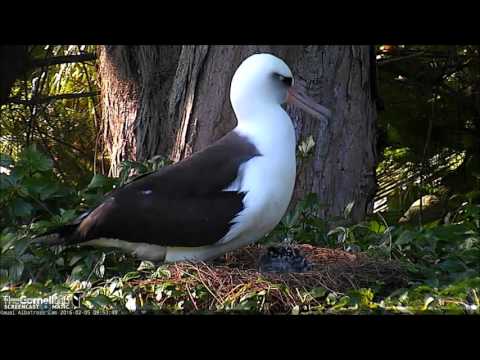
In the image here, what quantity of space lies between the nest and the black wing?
0.23 m

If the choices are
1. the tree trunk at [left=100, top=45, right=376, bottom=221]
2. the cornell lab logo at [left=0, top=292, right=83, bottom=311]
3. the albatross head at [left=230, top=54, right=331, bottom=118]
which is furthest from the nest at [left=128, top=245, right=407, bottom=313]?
the tree trunk at [left=100, top=45, right=376, bottom=221]

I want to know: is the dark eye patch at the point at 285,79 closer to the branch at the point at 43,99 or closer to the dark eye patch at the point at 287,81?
the dark eye patch at the point at 287,81

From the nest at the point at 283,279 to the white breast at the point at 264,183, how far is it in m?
0.22

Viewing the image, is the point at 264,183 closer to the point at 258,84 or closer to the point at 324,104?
the point at 258,84

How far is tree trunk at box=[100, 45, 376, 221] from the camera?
6160 millimetres

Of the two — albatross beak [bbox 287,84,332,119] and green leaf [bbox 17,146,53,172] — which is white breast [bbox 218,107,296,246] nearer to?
albatross beak [bbox 287,84,332,119]

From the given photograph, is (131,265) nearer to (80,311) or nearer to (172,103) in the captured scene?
(80,311)

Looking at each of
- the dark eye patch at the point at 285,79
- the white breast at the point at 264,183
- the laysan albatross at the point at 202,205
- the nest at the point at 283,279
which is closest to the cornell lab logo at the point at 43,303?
the nest at the point at 283,279

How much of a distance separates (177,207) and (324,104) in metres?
2.20

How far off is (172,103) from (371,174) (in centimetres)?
156

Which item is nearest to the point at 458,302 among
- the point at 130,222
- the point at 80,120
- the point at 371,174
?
the point at 130,222

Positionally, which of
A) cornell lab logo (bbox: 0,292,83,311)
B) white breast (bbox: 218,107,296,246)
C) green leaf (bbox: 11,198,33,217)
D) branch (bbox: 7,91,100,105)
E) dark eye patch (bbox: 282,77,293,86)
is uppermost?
dark eye patch (bbox: 282,77,293,86)

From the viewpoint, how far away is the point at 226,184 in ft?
14.5

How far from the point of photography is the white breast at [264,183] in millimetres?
4332
